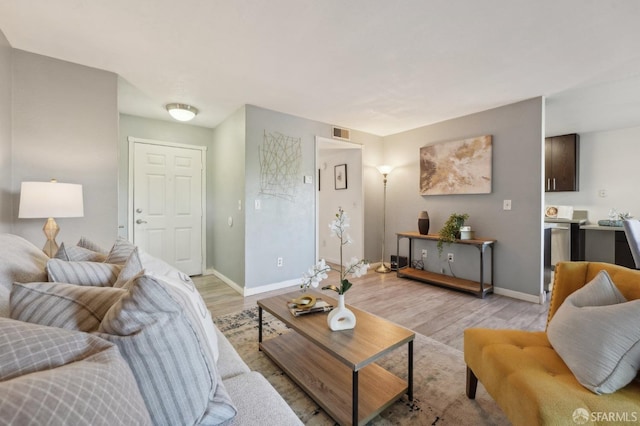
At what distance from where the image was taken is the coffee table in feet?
4.41

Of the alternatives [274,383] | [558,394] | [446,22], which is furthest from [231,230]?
[558,394]

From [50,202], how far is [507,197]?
A: 4.43 meters

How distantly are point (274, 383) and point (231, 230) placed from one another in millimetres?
2397

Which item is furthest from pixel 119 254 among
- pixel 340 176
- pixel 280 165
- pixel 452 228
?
pixel 340 176

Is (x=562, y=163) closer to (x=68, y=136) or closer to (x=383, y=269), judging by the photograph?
(x=383, y=269)

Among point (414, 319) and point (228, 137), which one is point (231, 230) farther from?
point (414, 319)

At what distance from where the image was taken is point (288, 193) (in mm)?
3715

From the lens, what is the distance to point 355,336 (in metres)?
1.50

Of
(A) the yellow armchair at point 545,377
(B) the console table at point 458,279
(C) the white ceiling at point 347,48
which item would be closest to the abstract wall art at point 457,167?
(C) the white ceiling at point 347,48

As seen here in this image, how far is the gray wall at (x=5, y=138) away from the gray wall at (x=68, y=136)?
0.15 feet

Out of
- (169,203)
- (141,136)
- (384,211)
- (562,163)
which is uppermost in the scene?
(141,136)

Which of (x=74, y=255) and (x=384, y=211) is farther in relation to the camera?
(x=384, y=211)

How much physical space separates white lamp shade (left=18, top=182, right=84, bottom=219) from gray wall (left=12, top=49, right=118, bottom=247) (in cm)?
41

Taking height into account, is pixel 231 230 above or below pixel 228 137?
below
